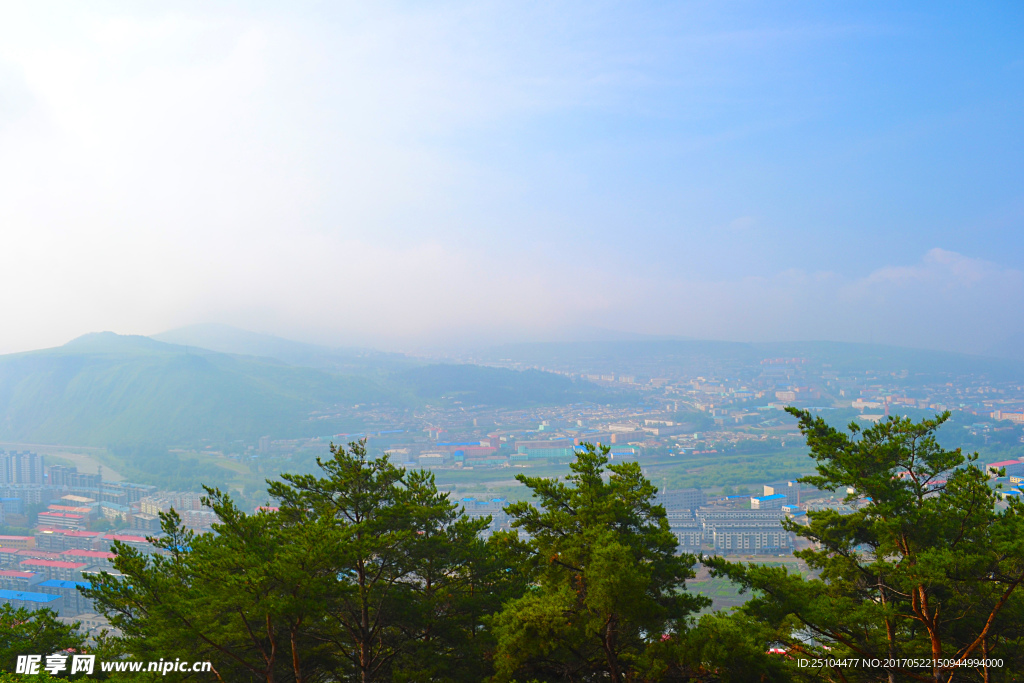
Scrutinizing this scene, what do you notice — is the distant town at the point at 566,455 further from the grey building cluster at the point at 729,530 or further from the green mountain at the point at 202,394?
the green mountain at the point at 202,394

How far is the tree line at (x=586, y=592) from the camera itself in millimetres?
4070

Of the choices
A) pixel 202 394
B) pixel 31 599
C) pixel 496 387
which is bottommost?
pixel 31 599

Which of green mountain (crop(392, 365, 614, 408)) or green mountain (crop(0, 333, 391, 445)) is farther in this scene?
green mountain (crop(392, 365, 614, 408))

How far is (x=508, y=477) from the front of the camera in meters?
38.1

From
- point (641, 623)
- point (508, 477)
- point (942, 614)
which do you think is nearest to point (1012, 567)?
point (942, 614)

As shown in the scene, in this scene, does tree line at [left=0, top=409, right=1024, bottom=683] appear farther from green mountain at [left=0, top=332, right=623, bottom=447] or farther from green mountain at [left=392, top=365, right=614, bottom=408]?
green mountain at [left=392, top=365, right=614, bottom=408]

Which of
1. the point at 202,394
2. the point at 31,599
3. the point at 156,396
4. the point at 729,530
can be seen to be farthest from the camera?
the point at 202,394

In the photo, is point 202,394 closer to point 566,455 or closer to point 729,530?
point 566,455

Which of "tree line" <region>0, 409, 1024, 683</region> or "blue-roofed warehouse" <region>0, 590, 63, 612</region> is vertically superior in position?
"tree line" <region>0, 409, 1024, 683</region>

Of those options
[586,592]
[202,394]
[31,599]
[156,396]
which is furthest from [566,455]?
[156,396]

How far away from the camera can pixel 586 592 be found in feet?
14.7

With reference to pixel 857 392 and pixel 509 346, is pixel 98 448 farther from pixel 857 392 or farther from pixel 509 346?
pixel 509 346

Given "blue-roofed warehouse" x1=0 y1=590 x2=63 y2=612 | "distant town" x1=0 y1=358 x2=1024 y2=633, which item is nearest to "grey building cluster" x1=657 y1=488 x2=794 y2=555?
"distant town" x1=0 y1=358 x2=1024 y2=633

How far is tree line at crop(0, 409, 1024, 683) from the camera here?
4070 millimetres
